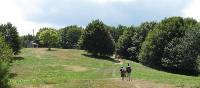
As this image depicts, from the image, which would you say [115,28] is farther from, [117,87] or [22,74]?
[117,87]

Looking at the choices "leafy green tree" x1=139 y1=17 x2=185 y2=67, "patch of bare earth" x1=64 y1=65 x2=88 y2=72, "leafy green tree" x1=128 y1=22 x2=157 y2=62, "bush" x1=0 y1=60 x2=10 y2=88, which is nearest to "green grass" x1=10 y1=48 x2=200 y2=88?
"patch of bare earth" x1=64 y1=65 x2=88 y2=72

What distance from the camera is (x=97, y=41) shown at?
124688mm

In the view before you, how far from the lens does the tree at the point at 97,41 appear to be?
124 meters

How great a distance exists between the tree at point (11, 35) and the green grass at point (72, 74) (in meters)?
4.23

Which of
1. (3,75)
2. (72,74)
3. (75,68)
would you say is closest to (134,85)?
(3,75)

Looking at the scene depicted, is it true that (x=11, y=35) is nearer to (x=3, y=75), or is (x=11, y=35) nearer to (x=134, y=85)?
(x=134, y=85)

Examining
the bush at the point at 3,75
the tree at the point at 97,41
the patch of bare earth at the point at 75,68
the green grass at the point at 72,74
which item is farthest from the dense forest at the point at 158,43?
the bush at the point at 3,75

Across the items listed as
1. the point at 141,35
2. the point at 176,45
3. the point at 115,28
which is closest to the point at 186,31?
the point at 176,45

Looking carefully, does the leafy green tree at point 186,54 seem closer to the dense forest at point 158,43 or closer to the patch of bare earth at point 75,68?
the dense forest at point 158,43

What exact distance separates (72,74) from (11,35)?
1543 inches

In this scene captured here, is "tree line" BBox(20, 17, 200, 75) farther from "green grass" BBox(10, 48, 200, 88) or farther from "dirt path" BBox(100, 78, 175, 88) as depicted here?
"dirt path" BBox(100, 78, 175, 88)

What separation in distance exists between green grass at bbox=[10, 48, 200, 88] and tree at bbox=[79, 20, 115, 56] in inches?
195

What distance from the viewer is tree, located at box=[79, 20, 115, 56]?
124431 millimetres

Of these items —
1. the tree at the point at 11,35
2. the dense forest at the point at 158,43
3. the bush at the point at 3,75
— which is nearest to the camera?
the bush at the point at 3,75
